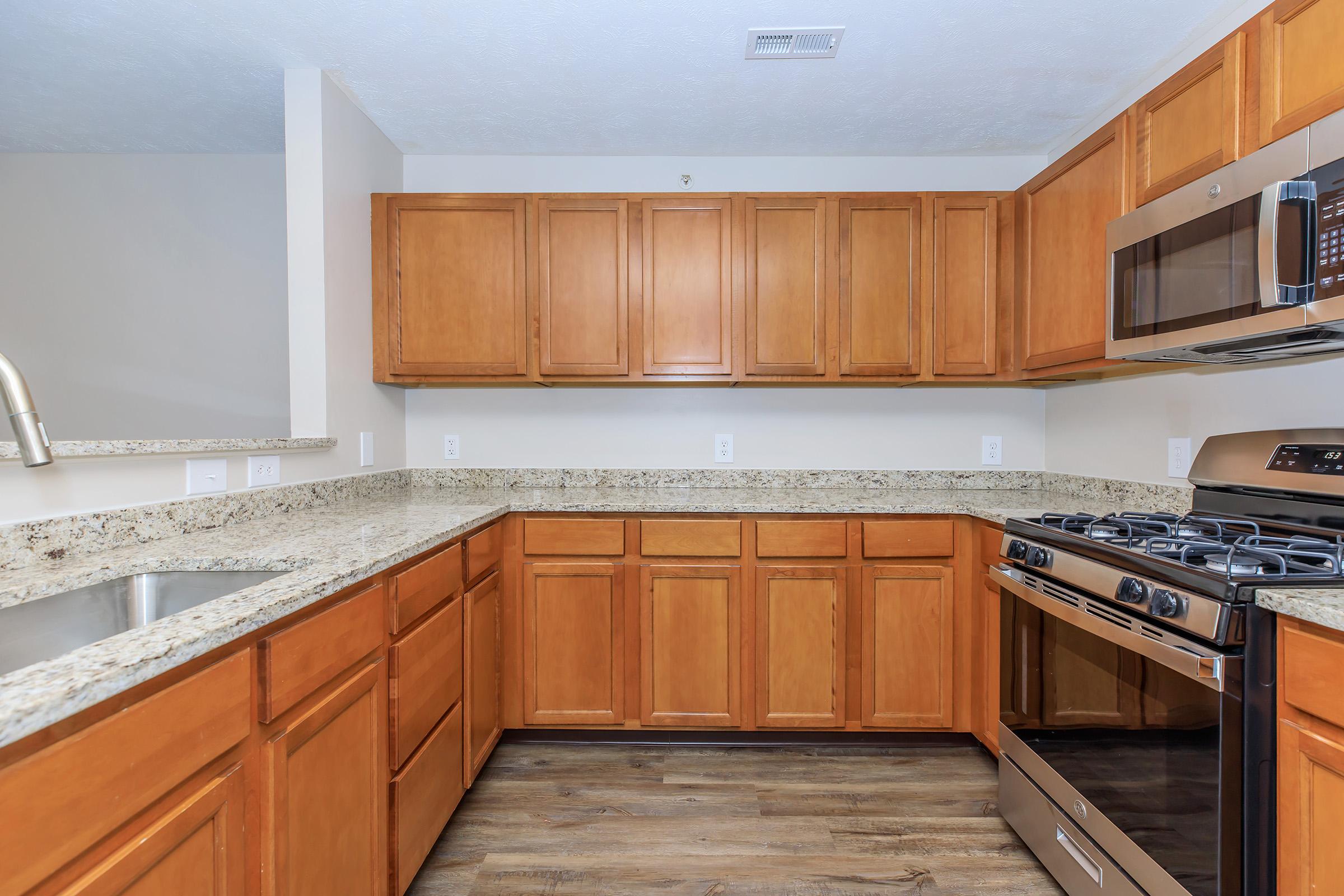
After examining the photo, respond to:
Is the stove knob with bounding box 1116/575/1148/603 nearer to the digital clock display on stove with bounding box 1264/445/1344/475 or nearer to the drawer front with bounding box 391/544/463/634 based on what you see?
the digital clock display on stove with bounding box 1264/445/1344/475

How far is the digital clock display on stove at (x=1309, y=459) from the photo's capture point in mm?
1491

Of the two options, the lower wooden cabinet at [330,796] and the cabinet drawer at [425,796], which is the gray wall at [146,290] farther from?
the lower wooden cabinet at [330,796]

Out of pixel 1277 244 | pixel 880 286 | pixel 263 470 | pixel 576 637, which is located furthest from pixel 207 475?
pixel 1277 244

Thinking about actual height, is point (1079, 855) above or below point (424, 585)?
below

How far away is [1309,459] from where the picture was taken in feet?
5.13

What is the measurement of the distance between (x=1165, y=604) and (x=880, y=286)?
1.66m

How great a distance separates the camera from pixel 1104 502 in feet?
7.72

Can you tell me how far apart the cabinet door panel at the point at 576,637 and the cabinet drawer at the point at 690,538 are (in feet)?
0.54

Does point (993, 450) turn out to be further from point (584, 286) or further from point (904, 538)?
point (584, 286)

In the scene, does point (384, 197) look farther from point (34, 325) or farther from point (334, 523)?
point (34, 325)

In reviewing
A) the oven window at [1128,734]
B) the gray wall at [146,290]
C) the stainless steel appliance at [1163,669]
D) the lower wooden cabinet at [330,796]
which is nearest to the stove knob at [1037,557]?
the stainless steel appliance at [1163,669]

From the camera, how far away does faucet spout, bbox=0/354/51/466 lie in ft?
2.77

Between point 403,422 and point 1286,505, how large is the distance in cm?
317

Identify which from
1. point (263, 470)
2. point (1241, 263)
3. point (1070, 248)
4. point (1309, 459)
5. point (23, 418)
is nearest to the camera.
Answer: point (23, 418)
